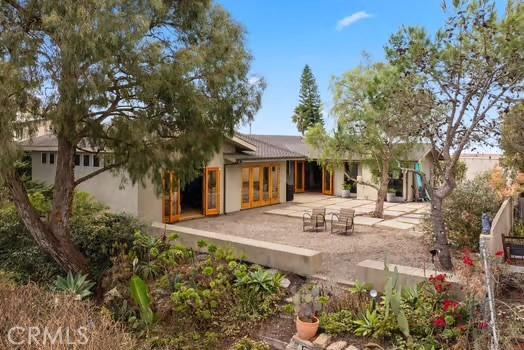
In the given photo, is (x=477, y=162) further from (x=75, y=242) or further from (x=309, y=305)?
(x=75, y=242)

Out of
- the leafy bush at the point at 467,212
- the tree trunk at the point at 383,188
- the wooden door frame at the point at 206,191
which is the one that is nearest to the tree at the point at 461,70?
the leafy bush at the point at 467,212

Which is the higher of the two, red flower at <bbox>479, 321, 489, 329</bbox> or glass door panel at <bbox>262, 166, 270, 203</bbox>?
glass door panel at <bbox>262, 166, 270, 203</bbox>

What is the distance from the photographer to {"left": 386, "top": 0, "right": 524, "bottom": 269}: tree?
8.45 meters

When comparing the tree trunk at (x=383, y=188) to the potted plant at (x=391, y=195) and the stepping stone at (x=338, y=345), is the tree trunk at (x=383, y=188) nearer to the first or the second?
the potted plant at (x=391, y=195)

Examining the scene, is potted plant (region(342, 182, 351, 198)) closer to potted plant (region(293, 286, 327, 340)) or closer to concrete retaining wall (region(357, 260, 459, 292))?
concrete retaining wall (region(357, 260, 459, 292))

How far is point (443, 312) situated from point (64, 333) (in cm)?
641

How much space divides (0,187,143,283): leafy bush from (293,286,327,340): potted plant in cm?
624

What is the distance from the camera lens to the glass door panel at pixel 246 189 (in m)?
20.9

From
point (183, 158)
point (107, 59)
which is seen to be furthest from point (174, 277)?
point (107, 59)

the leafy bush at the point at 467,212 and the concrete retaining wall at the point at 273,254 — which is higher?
the leafy bush at the point at 467,212

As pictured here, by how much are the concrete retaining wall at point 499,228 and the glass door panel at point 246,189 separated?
12.0 meters

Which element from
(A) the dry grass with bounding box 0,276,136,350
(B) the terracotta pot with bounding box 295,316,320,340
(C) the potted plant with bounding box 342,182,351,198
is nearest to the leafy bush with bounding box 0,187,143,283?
(A) the dry grass with bounding box 0,276,136,350

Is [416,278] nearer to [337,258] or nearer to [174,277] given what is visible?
[337,258]

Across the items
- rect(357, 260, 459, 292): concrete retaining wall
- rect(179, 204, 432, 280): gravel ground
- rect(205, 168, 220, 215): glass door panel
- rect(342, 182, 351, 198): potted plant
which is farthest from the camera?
rect(342, 182, 351, 198): potted plant
